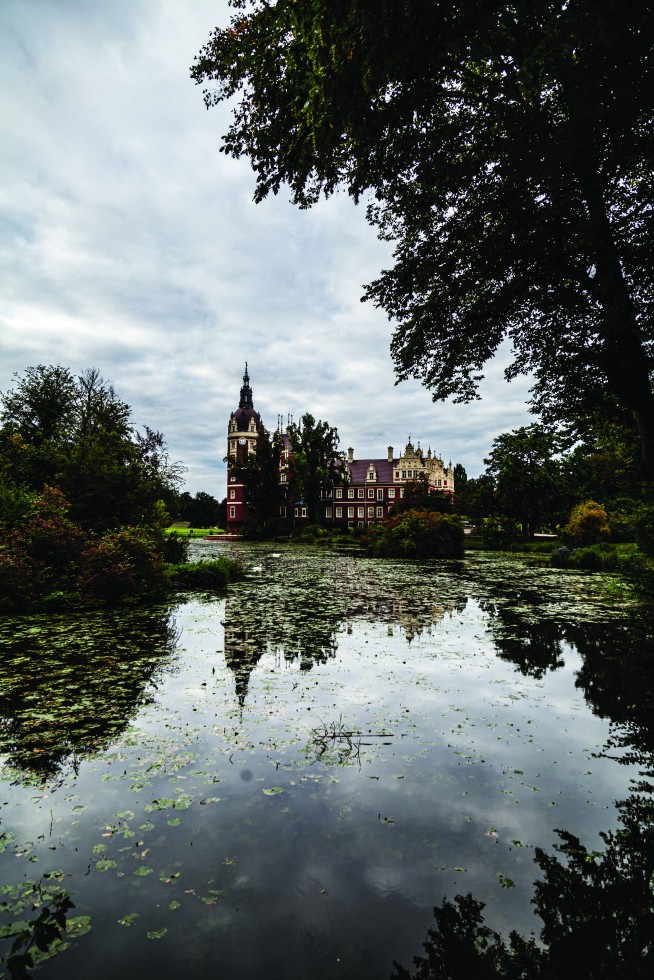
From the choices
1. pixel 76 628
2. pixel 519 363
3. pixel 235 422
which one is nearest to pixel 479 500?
pixel 519 363

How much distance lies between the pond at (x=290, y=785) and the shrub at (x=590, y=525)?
23938mm

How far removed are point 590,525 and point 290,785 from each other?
102 feet

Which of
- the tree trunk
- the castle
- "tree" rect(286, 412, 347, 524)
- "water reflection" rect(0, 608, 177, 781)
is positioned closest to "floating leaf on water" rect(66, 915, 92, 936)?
"water reflection" rect(0, 608, 177, 781)

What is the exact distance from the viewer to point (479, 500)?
1435 inches

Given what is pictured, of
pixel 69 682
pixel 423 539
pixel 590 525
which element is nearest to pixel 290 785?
pixel 69 682

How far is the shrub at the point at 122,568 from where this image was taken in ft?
38.4

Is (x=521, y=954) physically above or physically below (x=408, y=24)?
below

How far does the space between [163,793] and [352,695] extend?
9.37 feet

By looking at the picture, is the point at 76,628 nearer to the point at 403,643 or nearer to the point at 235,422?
the point at 403,643

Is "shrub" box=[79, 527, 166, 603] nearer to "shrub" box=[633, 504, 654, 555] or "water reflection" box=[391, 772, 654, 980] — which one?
"water reflection" box=[391, 772, 654, 980]

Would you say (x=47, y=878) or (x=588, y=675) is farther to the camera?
(x=588, y=675)

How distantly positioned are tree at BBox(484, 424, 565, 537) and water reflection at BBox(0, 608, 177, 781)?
102 ft

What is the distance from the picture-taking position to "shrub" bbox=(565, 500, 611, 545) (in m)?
29.5

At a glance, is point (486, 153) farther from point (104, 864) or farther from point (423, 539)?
point (423, 539)
